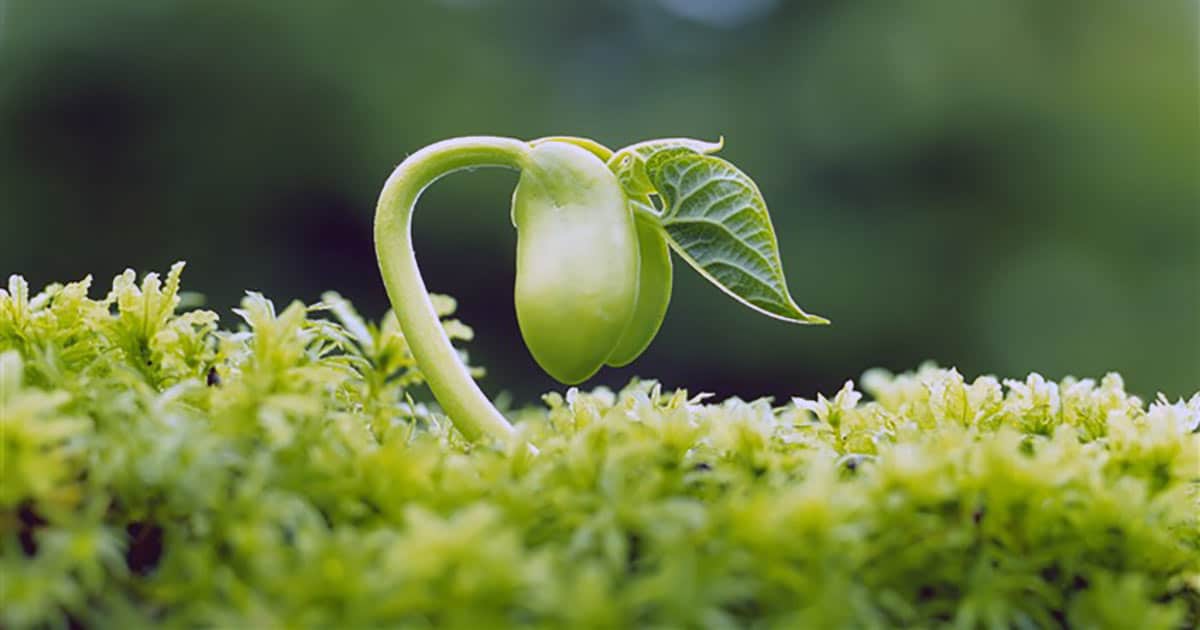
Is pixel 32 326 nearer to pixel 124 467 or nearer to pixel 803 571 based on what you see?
pixel 124 467

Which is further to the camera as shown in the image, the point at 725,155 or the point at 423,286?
the point at 725,155

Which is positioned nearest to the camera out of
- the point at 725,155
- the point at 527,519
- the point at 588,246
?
the point at 527,519

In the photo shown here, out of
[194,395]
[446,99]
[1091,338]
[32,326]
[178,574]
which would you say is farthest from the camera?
[446,99]

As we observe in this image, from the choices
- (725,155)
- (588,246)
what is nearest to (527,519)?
(588,246)

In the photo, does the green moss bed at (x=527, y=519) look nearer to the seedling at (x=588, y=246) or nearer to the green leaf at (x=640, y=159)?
the seedling at (x=588, y=246)

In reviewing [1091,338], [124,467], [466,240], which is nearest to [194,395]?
[124,467]

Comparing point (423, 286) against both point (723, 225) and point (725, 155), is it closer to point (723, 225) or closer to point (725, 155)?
Result: point (723, 225)

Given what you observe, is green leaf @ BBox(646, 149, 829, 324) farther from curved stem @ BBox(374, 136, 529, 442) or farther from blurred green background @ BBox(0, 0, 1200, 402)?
blurred green background @ BBox(0, 0, 1200, 402)
